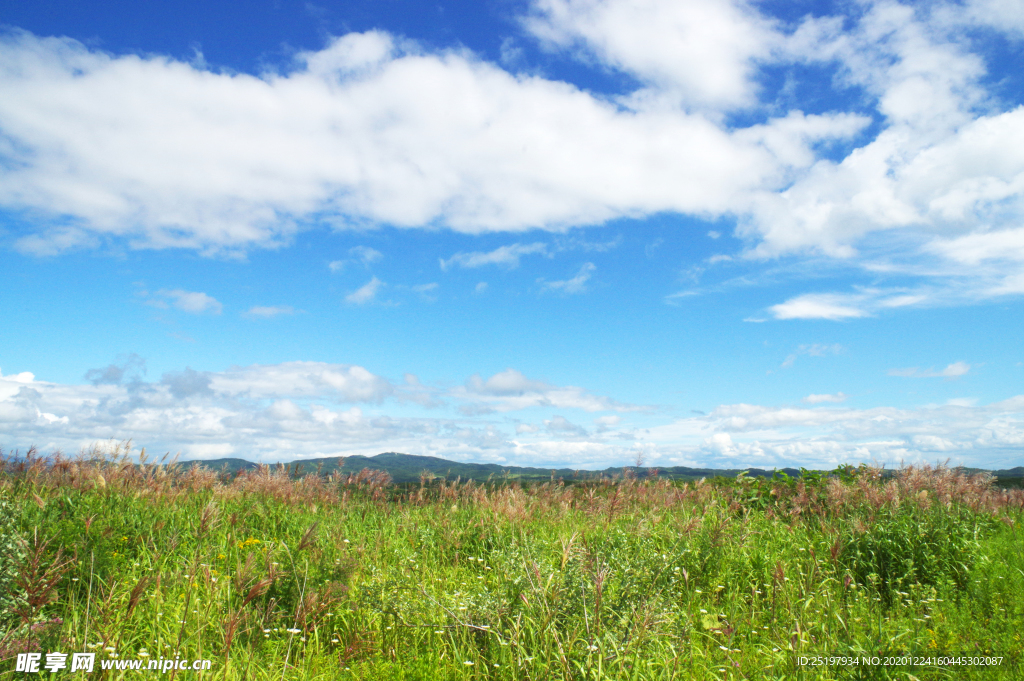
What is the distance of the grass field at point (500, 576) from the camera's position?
3893 millimetres

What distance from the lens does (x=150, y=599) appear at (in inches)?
187

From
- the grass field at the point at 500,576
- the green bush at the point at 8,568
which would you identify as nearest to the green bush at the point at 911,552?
the grass field at the point at 500,576

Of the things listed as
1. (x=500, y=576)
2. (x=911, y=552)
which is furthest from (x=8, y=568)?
(x=911, y=552)

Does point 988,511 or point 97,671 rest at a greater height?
point 988,511

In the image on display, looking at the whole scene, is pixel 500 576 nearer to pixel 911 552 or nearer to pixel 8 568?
pixel 8 568

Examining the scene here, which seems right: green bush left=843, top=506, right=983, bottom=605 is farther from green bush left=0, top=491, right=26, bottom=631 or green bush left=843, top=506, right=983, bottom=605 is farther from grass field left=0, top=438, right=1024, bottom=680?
green bush left=0, top=491, right=26, bottom=631

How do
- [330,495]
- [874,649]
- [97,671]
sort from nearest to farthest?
[97,671] → [874,649] → [330,495]

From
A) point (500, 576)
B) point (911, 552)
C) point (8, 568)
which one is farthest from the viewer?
point (911, 552)

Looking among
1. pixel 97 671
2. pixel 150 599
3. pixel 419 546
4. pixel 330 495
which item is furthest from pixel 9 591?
pixel 330 495

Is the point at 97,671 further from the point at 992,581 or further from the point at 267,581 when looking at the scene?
the point at 992,581

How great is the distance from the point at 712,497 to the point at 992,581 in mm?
4649

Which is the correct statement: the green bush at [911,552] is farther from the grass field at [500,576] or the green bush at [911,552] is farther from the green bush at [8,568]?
the green bush at [8,568]

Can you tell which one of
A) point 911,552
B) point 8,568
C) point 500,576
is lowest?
point 500,576

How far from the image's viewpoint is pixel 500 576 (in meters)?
5.56
